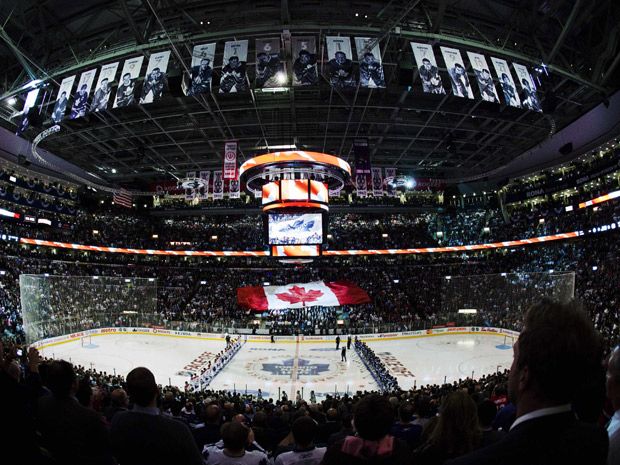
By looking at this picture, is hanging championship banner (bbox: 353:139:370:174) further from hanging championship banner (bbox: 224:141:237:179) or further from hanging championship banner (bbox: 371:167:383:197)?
hanging championship banner (bbox: 224:141:237:179)

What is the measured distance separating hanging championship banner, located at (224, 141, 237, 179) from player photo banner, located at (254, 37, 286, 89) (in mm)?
9239

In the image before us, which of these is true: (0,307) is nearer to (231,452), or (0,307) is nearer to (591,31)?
(231,452)

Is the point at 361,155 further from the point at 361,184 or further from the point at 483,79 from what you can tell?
the point at 483,79

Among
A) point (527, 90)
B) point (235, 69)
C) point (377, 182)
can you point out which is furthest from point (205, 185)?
point (527, 90)

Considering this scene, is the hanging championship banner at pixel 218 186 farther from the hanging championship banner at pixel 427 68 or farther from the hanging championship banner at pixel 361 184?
the hanging championship banner at pixel 427 68

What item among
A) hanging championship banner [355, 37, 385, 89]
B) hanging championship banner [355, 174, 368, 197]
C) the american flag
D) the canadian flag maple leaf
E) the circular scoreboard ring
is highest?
the american flag

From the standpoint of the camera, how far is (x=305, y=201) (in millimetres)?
21953

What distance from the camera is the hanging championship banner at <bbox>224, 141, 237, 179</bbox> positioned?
22625 millimetres

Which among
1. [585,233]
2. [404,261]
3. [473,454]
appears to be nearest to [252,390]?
[473,454]

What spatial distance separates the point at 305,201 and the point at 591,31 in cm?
1465

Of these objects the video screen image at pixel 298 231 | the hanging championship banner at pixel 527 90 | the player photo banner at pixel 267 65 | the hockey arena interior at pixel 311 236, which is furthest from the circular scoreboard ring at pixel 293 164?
the hanging championship banner at pixel 527 90

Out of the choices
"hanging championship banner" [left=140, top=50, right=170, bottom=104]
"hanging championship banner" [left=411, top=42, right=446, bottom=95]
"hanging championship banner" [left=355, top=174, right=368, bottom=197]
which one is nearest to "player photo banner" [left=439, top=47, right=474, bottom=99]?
"hanging championship banner" [left=411, top=42, right=446, bottom=95]

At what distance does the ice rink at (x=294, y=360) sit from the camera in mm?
19188

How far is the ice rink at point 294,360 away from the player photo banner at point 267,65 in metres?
12.5
